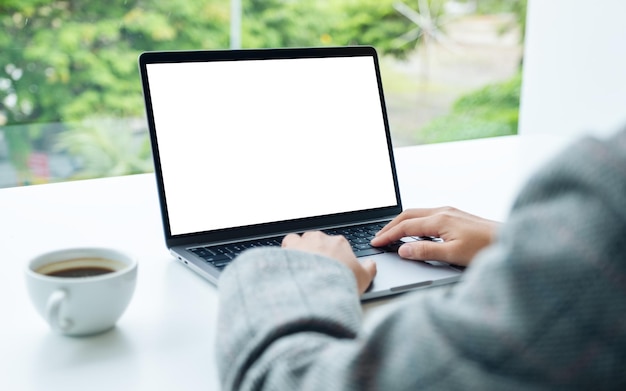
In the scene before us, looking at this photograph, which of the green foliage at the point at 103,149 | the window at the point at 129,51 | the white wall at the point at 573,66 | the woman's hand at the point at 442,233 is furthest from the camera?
the green foliage at the point at 103,149

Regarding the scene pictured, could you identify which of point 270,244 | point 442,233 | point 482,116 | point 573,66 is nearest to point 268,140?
point 270,244

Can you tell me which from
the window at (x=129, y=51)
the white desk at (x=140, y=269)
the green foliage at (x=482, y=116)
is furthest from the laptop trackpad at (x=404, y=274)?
the green foliage at (x=482, y=116)

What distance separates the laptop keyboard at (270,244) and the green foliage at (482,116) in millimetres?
5384

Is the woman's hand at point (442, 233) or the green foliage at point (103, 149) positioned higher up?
the woman's hand at point (442, 233)

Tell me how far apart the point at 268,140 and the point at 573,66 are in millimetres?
1985

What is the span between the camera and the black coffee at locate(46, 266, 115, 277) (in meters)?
0.74

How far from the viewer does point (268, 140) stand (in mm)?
1062

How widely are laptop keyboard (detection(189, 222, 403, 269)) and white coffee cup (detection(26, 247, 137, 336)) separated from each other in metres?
0.16

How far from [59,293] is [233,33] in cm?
479

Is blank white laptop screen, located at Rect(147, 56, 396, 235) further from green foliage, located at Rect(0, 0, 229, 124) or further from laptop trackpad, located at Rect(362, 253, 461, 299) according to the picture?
green foliage, located at Rect(0, 0, 229, 124)

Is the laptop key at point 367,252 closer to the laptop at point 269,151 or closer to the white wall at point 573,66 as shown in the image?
the laptop at point 269,151

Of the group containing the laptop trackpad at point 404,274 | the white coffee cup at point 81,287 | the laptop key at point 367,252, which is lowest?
the laptop trackpad at point 404,274

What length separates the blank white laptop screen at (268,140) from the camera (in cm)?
99

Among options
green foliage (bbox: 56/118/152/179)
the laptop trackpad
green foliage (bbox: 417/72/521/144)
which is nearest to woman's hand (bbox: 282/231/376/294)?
the laptop trackpad
